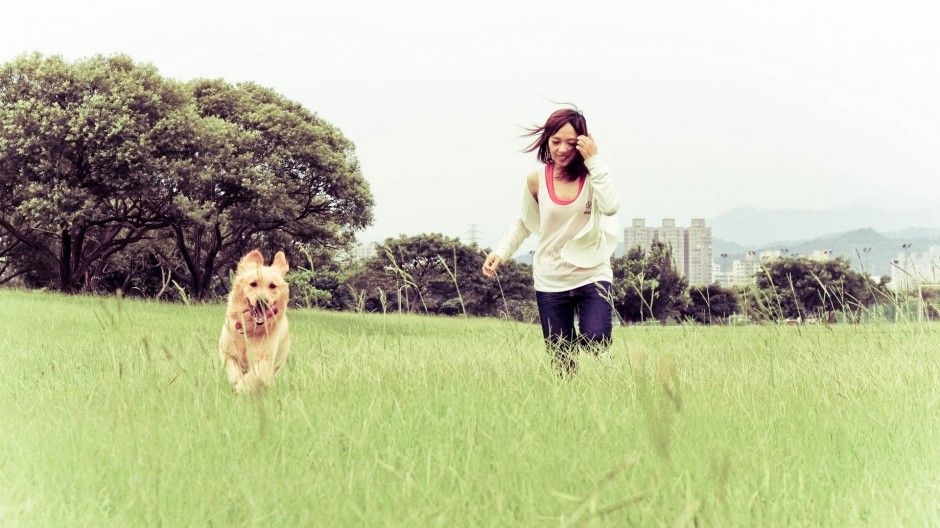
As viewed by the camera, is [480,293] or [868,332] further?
[480,293]

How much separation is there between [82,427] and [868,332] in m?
7.41

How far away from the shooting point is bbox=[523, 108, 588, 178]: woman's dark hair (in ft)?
17.4

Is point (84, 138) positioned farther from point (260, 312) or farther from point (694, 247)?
point (694, 247)

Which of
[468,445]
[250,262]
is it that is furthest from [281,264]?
[468,445]

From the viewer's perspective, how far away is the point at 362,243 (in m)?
29.9

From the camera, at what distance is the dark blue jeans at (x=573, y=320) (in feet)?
17.4

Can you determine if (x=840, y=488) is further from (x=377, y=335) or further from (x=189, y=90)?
(x=189, y=90)

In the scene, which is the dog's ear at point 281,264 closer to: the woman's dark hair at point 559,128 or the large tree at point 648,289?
the woman's dark hair at point 559,128

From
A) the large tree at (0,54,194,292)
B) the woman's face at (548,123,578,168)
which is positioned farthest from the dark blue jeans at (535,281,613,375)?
the large tree at (0,54,194,292)

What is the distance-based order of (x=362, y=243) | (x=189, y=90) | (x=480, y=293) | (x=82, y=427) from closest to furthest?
(x=82, y=427) < (x=189, y=90) < (x=362, y=243) < (x=480, y=293)

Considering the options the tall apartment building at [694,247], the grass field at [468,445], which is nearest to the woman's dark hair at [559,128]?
the grass field at [468,445]

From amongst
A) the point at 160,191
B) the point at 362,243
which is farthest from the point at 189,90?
the point at 362,243

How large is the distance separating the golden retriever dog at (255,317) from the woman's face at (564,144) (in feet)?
7.46

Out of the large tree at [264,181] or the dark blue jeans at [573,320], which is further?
the large tree at [264,181]
